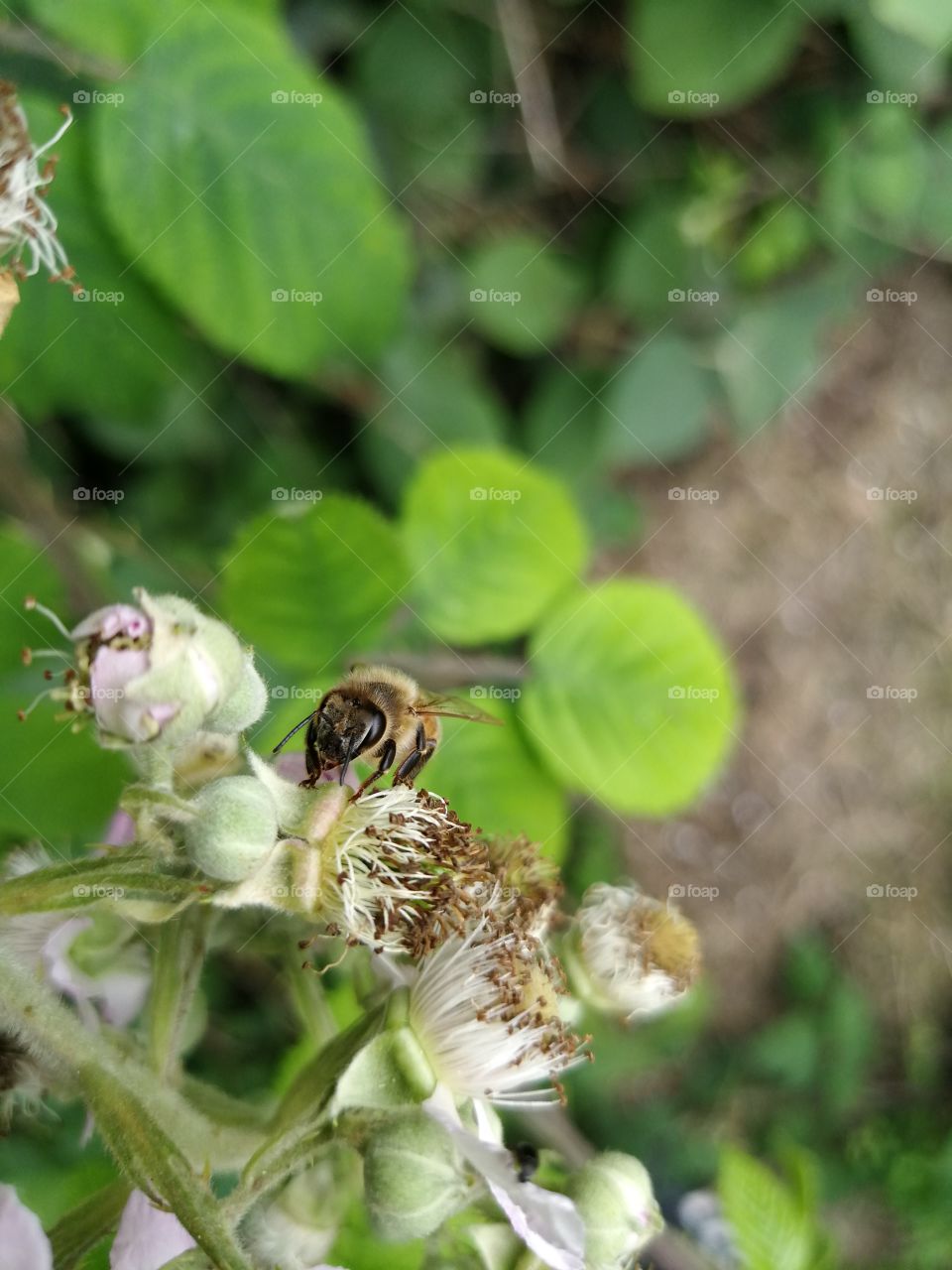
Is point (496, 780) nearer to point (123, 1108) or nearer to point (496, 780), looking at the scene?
point (496, 780)

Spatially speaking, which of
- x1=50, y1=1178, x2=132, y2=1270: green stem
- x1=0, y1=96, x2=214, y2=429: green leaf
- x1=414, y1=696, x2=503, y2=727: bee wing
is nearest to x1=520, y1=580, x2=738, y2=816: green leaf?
x1=414, y1=696, x2=503, y2=727: bee wing

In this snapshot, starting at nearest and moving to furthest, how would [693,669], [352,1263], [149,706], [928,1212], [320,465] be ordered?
[149,706]
[352,1263]
[693,669]
[320,465]
[928,1212]

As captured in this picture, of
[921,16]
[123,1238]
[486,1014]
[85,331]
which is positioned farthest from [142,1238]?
[921,16]

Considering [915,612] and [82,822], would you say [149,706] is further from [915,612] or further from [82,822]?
[915,612]

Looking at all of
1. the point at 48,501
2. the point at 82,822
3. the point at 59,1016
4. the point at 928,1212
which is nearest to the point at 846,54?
the point at 48,501

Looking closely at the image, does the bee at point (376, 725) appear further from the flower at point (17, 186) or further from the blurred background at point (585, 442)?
the flower at point (17, 186)

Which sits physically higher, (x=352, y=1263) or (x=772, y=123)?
(x=772, y=123)
